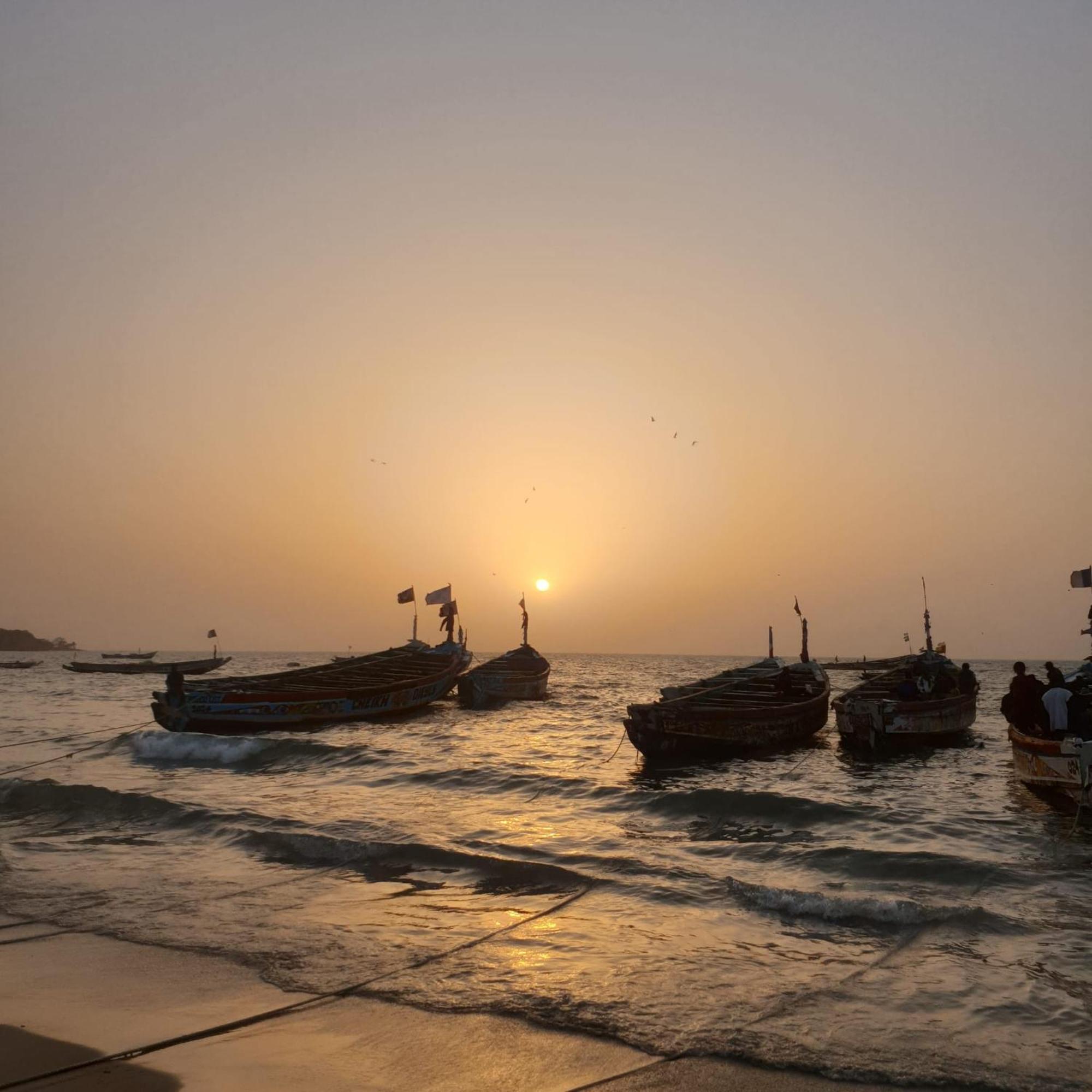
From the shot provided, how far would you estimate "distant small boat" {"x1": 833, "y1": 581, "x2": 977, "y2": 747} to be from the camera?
2741cm

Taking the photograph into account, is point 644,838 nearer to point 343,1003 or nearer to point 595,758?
point 343,1003

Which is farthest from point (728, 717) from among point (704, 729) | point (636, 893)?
point (636, 893)

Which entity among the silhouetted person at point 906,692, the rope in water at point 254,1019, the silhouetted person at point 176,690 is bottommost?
the silhouetted person at point 906,692

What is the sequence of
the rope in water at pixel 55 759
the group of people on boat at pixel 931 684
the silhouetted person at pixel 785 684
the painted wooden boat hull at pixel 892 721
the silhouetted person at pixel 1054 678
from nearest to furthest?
the silhouetted person at pixel 1054 678
the rope in water at pixel 55 759
the painted wooden boat hull at pixel 892 721
the group of people on boat at pixel 931 684
the silhouetted person at pixel 785 684

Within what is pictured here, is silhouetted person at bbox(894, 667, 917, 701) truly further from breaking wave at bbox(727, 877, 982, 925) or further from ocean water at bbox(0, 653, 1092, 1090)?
breaking wave at bbox(727, 877, 982, 925)

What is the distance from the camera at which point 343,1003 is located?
745cm

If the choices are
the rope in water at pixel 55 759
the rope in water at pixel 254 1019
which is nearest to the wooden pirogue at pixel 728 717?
the rope in water at pixel 254 1019

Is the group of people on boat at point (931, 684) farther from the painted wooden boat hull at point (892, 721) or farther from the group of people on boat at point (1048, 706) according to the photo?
the group of people on boat at point (1048, 706)

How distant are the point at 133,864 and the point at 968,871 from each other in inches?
502

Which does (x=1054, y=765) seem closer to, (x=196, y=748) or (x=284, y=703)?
(x=196, y=748)

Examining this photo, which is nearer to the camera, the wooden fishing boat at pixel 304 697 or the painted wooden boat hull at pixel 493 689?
the wooden fishing boat at pixel 304 697

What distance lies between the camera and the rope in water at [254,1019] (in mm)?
5902

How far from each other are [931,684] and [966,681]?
4385 millimetres

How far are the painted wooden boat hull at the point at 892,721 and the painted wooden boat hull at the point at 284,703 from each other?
1950 cm
